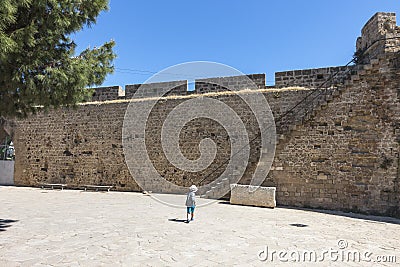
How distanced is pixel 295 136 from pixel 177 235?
6045mm

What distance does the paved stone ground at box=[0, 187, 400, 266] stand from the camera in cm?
426

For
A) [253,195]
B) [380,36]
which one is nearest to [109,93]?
[253,195]

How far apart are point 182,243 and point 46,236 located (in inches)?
101

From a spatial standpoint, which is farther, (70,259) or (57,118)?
(57,118)

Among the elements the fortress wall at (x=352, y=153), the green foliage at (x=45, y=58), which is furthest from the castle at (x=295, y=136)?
the green foliage at (x=45, y=58)

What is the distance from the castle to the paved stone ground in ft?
3.61

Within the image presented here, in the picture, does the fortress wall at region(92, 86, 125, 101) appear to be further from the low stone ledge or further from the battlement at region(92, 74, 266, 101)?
the low stone ledge

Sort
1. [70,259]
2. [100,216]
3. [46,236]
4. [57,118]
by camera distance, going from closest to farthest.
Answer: [70,259]
[46,236]
[100,216]
[57,118]

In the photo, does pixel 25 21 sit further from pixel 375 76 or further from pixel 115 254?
pixel 375 76

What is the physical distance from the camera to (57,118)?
1425 centimetres

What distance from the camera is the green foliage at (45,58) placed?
477 cm

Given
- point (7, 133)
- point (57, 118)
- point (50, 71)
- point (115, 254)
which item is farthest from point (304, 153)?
point (7, 133)

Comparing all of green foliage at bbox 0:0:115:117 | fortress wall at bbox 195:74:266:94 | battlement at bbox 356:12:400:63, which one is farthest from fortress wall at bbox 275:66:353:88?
green foliage at bbox 0:0:115:117

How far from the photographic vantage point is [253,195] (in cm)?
942
